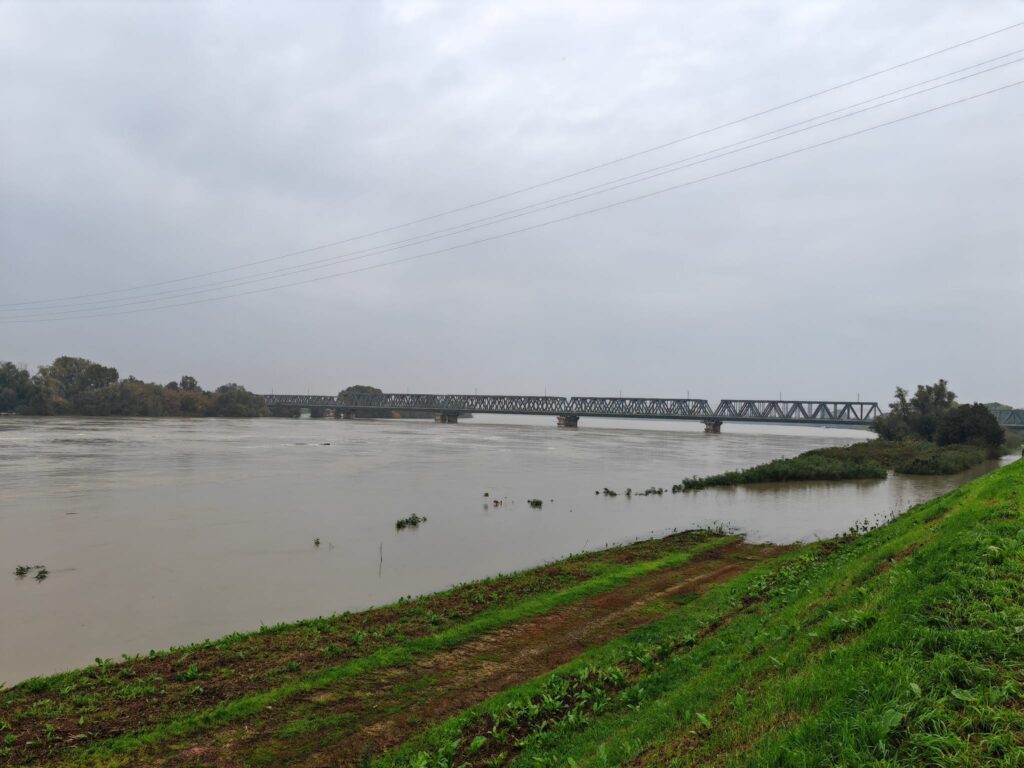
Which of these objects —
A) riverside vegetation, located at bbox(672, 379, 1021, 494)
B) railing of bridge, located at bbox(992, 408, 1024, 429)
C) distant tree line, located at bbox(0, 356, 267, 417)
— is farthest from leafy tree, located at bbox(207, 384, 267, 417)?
railing of bridge, located at bbox(992, 408, 1024, 429)

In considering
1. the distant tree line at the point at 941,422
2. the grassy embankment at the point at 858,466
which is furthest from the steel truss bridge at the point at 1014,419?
the grassy embankment at the point at 858,466

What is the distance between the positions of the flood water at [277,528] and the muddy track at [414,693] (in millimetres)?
4608

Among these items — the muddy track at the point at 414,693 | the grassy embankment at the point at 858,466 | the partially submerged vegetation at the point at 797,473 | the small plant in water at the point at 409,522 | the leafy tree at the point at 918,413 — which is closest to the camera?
the muddy track at the point at 414,693

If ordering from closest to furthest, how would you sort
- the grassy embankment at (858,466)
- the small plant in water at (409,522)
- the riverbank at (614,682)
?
the riverbank at (614,682) → the small plant in water at (409,522) → the grassy embankment at (858,466)

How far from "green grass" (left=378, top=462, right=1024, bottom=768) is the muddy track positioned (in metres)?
0.54

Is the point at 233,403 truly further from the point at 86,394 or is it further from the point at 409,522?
the point at 409,522

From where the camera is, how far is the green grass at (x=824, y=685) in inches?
165

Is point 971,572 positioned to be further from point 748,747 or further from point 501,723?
point 501,723

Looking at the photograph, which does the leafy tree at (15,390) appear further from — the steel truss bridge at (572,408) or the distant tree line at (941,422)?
the distant tree line at (941,422)

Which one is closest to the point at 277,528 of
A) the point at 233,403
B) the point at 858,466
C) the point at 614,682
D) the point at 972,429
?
the point at 614,682

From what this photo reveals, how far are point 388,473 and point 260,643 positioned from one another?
30.9 metres

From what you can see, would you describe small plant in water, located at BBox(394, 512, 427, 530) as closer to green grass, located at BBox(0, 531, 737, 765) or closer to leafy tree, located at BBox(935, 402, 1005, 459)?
green grass, located at BBox(0, 531, 737, 765)

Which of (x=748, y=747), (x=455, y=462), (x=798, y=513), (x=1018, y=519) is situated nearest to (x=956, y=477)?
(x=798, y=513)

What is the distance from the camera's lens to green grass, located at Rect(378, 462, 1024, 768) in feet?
13.8
